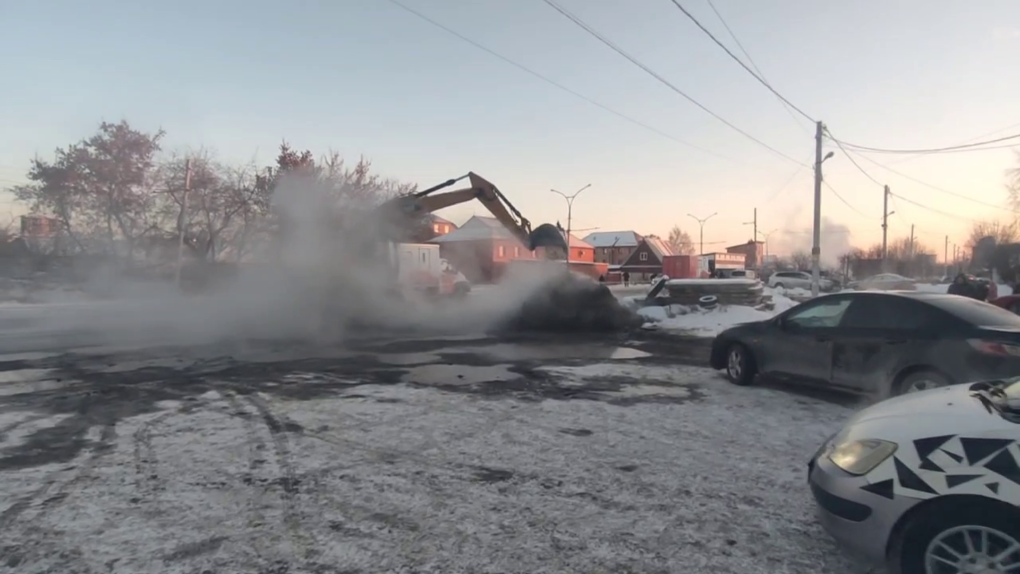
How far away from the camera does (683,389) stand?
8633 mm

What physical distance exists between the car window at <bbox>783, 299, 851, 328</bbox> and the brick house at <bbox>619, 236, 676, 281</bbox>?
68.1 m

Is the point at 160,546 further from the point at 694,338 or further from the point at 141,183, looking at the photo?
the point at 141,183

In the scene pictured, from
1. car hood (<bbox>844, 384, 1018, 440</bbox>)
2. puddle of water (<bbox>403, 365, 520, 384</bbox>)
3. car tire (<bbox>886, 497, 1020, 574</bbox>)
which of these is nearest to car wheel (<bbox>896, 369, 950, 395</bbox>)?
car hood (<bbox>844, 384, 1018, 440</bbox>)

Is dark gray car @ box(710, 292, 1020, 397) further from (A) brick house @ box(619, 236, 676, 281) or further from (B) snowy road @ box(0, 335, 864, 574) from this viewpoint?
(A) brick house @ box(619, 236, 676, 281)

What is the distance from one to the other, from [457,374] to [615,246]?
334ft

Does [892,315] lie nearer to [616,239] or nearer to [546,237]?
[546,237]

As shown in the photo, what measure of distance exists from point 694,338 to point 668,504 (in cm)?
1196

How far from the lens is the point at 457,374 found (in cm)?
995

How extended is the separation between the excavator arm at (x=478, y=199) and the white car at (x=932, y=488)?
48.3 feet

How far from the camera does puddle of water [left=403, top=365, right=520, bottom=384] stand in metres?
9.37

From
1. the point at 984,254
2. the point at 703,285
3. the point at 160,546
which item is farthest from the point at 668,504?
the point at 984,254

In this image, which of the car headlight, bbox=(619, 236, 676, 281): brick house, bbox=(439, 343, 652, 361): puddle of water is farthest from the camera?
bbox=(619, 236, 676, 281): brick house

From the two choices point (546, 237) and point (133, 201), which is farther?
point (133, 201)

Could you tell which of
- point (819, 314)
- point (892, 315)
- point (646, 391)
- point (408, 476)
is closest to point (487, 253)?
point (646, 391)
